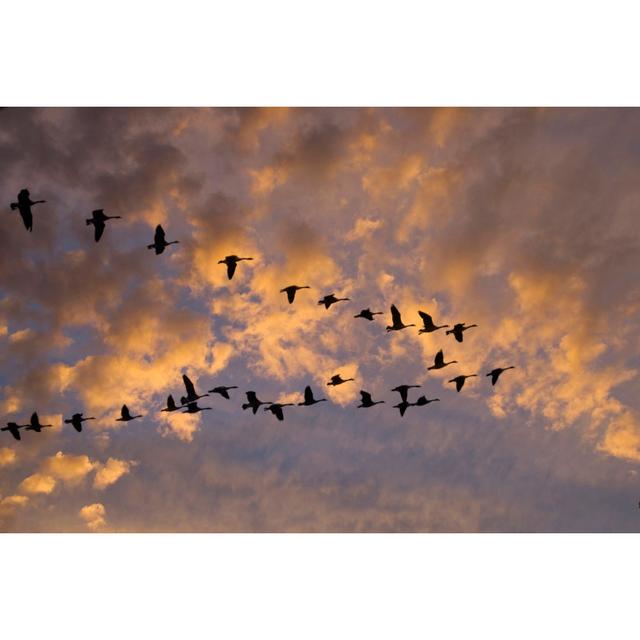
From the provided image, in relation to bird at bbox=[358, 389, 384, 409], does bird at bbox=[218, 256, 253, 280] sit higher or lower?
higher

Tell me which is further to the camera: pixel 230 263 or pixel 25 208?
pixel 230 263

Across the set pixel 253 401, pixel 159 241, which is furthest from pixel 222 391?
pixel 159 241

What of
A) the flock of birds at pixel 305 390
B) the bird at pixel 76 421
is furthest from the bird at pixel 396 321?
the bird at pixel 76 421

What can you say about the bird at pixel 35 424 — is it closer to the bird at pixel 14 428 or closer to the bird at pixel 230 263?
the bird at pixel 14 428

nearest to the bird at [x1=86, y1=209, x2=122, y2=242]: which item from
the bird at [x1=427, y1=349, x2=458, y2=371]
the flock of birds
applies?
the flock of birds

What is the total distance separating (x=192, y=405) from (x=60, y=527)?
7.42m

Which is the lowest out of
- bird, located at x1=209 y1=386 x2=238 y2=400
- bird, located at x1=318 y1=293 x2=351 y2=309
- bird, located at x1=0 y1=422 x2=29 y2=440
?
bird, located at x1=0 y1=422 x2=29 y2=440

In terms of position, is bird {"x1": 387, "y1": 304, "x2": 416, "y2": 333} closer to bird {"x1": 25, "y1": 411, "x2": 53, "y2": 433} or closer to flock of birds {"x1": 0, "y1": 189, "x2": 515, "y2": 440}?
flock of birds {"x1": 0, "y1": 189, "x2": 515, "y2": 440}

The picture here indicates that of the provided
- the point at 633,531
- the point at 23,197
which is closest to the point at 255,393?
the point at 23,197

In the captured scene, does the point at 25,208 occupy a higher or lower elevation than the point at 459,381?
higher

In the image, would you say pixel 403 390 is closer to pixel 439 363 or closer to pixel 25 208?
pixel 439 363

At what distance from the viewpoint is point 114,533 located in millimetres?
26516

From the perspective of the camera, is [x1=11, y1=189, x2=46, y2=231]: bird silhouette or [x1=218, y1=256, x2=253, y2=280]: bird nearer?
[x1=11, y1=189, x2=46, y2=231]: bird silhouette

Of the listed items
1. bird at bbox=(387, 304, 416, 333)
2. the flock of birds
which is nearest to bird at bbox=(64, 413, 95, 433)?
the flock of birds
